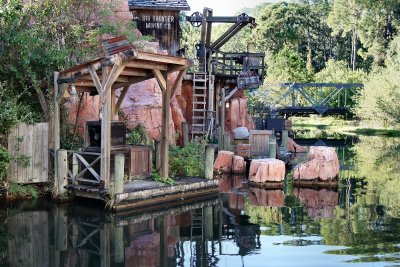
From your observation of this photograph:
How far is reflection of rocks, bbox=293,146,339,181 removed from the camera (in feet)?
55.9

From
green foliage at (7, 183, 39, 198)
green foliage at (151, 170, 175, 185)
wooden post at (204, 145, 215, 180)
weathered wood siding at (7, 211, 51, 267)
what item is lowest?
weathered wood siding at (7, 211, 51, 267)

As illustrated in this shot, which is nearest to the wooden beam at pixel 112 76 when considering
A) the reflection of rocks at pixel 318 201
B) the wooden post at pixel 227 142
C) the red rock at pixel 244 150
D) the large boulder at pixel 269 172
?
the reflection of rocks at pixel 318 201

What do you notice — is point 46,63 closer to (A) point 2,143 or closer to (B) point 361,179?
(A) point 2,143

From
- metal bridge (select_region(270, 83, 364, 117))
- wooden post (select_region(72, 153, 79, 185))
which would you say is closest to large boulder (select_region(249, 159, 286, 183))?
wooden post (select_region(72, 153, 79, 185))

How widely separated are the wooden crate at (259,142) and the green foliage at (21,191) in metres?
10.4

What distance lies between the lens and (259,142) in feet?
70.8

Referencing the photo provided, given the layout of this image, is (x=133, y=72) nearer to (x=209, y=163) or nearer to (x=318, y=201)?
(x=209, y=163)

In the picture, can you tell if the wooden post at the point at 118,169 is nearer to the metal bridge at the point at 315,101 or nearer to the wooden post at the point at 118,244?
the wooden post at the point at 118,244

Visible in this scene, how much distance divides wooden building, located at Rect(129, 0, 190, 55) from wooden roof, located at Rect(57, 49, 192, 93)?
12502 mm

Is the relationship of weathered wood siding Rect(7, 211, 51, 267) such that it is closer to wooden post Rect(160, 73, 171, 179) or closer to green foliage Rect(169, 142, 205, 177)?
wooden post Rect(160, 73, 171, 179)

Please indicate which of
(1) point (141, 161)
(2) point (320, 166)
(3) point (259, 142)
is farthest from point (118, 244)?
(3) point (259, 142)

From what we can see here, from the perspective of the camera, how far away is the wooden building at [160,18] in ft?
86.6

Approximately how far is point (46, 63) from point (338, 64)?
158ft

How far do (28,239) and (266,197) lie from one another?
729cm
